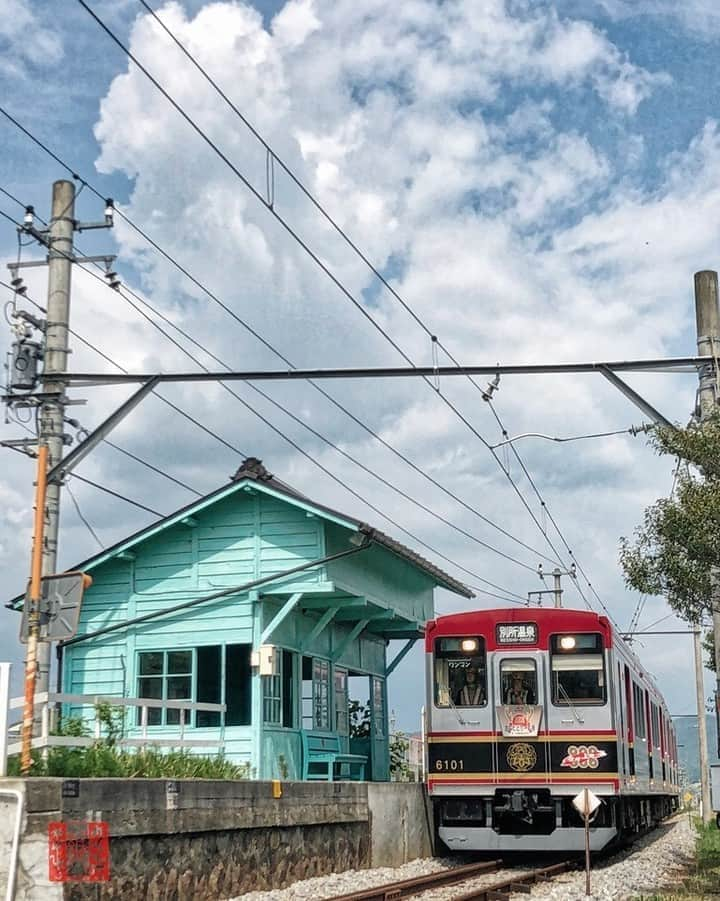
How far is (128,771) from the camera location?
12258 mm

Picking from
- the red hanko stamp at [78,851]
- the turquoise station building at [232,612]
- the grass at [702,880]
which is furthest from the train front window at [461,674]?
the red hanko stamp at [78,851]

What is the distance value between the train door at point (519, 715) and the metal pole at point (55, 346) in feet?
21.8

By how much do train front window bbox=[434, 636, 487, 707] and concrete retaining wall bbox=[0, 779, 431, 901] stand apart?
1592 millimetres

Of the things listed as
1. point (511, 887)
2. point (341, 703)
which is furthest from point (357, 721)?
point (511, 887)

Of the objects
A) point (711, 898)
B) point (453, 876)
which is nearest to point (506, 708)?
point (453, 876)

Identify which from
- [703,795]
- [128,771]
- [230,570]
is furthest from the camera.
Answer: [703,795]

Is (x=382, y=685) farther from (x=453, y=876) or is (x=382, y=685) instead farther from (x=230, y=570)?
(x=453, y=876)

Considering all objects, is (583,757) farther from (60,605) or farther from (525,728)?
(60,605)

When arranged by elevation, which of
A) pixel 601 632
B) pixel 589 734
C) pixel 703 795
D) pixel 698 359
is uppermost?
pixel 698 359

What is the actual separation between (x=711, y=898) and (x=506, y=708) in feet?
16.3

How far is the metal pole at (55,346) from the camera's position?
1347 centimetres

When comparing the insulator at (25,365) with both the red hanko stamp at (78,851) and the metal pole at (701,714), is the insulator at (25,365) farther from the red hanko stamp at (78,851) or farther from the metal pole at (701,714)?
the metal pole at (701,714)

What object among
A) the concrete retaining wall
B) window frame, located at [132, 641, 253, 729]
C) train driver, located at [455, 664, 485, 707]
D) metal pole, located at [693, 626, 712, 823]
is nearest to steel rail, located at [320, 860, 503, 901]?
the concrete retaining wall

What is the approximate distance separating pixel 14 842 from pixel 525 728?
883 centimetres
